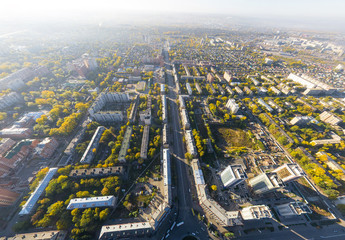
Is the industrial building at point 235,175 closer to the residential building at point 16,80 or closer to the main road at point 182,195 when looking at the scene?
the main road at point 182,195

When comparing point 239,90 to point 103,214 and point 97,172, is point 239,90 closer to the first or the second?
point 97,172

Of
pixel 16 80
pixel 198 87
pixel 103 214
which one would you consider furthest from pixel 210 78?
pixel 16 80

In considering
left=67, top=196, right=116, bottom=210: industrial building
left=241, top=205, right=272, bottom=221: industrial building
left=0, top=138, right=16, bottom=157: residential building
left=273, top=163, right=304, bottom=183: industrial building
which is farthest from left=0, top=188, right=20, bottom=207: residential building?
left=273, top=163, right=304, bottom=183: industrial building

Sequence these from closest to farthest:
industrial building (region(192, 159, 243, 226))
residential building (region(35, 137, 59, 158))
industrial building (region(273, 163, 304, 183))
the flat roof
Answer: the flat roof < industrial building (region(192, 159, 243, 226)) < industrial building (region(273, 163, 304, 183)) < residential building (region(35, 137, 59, 158))

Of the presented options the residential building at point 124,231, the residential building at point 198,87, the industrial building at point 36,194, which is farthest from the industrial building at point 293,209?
the industrial building at point 36,194

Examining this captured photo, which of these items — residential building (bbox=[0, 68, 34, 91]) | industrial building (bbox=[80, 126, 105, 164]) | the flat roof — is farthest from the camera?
residential building (bbox=[0, 68, 34, 91])

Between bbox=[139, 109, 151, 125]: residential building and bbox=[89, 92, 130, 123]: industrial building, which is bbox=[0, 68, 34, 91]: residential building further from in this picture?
bbox=[139, 109, 151, 125]: residential building

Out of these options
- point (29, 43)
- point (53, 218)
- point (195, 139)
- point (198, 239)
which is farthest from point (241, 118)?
point (29, 43)
